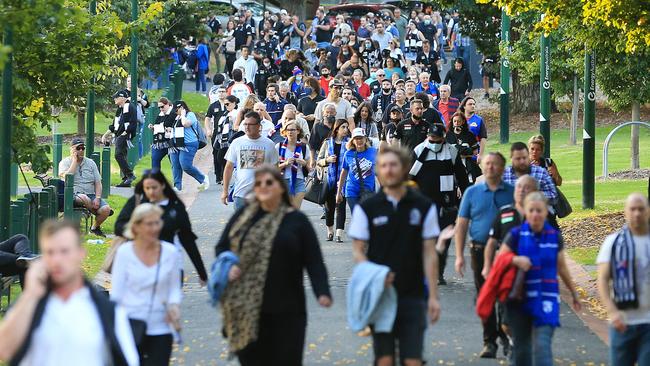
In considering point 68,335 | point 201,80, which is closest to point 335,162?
point 68,335

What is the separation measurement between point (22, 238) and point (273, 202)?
18.8 feet

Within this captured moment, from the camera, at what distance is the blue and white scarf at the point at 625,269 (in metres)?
9.54

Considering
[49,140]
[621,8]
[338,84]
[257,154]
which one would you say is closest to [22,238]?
[257,154]

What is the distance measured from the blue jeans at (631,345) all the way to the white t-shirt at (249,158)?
6.89 meters

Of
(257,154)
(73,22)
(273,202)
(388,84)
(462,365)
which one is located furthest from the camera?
(388,84)

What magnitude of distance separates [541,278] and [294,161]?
8.47 metres

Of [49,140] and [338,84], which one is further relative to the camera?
[49,140]

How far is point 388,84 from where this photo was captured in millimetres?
27953

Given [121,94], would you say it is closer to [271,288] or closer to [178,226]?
[178,226]

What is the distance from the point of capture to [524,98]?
41156 mm

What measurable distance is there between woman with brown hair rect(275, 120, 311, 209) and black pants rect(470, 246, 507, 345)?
605 cm

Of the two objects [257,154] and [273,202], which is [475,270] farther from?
[257,154]

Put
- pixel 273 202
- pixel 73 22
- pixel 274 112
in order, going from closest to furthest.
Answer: pixel 273 202 → pixel 73 22 → pixel 274 112

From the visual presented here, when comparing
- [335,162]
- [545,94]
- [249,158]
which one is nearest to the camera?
[249,158]
